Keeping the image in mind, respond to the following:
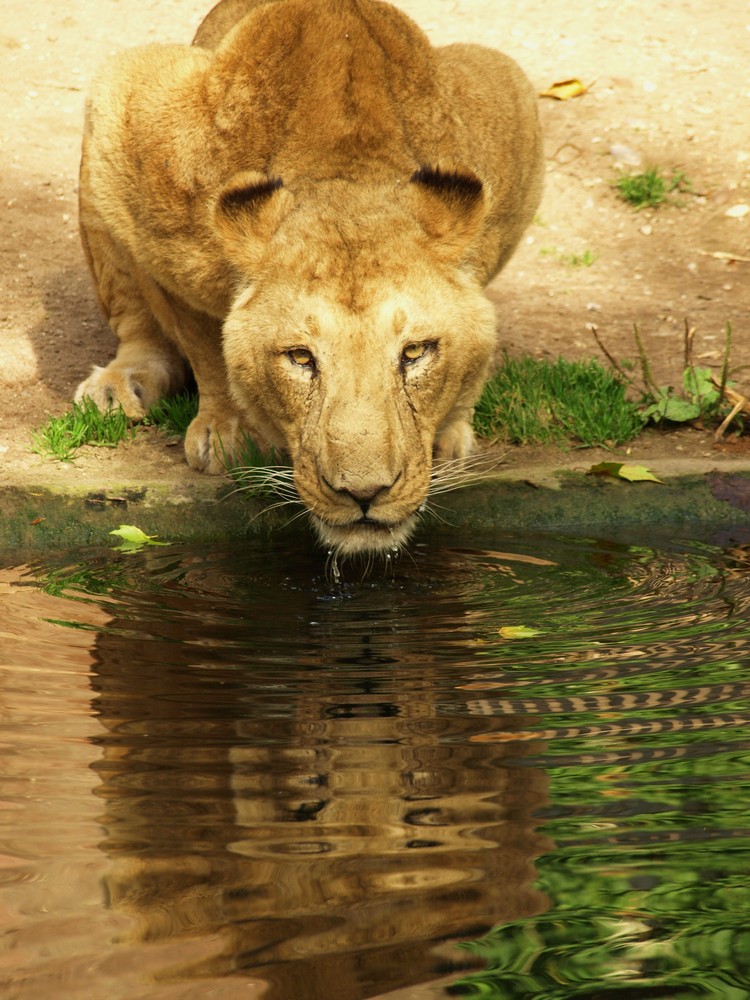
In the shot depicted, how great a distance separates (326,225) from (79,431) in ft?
5.38

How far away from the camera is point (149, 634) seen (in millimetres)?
3645

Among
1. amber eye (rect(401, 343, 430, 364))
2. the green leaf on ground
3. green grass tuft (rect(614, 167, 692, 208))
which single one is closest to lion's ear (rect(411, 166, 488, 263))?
amber eye (rect(401, 343, 430, 364))

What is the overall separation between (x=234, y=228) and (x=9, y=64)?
621 cm

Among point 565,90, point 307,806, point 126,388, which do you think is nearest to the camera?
point 307,806

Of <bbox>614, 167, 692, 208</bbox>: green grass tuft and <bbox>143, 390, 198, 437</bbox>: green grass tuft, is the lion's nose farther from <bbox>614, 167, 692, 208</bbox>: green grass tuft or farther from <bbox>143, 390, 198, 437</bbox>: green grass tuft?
<bbox>614, 167, 692, 208</bbox>: green grass tuft

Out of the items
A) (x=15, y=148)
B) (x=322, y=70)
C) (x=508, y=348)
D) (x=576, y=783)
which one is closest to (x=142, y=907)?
(x=576, y=783)

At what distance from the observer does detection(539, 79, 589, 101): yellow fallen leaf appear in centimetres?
884

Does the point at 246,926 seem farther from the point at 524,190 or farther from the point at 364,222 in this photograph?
the point at 524,190

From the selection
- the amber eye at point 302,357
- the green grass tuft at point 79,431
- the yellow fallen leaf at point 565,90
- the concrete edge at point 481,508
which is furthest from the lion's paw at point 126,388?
the yellow fallen leaf at point 565,90

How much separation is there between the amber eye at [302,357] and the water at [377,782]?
0.69 m

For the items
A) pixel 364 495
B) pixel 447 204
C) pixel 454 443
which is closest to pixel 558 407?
pixel 454 443

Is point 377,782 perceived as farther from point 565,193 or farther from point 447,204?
point 565,193

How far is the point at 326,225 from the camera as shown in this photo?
4117mm

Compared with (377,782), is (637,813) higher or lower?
higher
